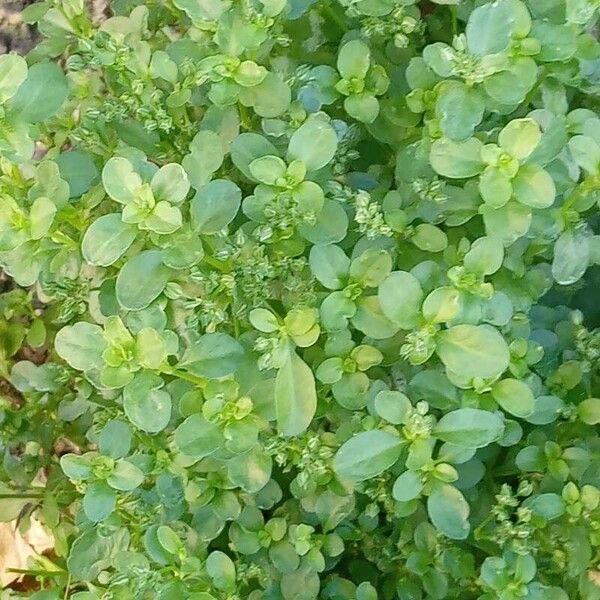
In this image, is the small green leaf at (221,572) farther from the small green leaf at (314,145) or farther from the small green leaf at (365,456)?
the small green leaf at (314,145)

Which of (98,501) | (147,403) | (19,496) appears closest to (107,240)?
(147,403)

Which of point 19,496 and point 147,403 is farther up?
point 147,403

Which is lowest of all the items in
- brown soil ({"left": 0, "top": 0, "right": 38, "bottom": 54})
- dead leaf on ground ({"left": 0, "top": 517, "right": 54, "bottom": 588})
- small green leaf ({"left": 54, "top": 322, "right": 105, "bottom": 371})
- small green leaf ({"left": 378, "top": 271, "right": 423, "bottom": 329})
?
dead leaf on ground ({"left": 0, "top": 517, "right": 54, "bottom": 588})

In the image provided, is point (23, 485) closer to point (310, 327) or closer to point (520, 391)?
point (310, 327)

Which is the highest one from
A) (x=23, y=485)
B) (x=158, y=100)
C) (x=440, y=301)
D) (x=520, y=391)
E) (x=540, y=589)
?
(x=158, y=100)

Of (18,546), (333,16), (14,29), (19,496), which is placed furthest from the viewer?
(14,29)

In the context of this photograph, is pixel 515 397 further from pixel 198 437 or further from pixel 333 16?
pixel 333 16

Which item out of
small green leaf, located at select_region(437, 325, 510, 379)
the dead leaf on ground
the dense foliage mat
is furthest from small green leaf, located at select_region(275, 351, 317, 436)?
the dead leaf on ground

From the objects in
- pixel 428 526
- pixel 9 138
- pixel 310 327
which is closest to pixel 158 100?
pixel 9 138

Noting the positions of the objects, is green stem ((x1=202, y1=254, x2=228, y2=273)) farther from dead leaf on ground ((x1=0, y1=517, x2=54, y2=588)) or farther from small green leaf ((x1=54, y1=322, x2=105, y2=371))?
dead leaf on ground ((x1=0, y1=517, x2=54, y2=588))
